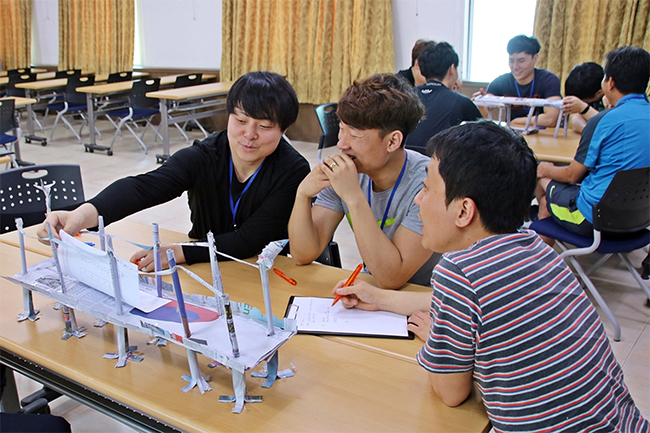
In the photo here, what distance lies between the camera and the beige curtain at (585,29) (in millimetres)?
5094

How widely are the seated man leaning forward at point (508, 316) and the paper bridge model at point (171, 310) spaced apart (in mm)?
330

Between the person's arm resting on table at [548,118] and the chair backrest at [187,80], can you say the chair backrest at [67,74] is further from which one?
the person's arm resting on table at [548,118]

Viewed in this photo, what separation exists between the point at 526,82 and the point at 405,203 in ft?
9.79

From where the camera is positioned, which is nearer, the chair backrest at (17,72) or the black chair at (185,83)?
the black chair at (185,83)

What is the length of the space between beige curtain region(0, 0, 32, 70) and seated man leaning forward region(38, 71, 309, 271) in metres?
9.36

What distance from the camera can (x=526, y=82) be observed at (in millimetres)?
4273

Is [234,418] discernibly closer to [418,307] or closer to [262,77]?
[418,307]

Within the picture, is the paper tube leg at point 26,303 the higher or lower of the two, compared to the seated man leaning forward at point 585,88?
lower

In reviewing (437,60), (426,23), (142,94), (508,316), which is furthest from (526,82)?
(142,94)

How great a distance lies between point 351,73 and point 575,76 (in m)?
3.20

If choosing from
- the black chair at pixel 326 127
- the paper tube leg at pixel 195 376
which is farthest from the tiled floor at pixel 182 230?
the paper tube leg at pixel 195 376

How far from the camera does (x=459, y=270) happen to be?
1033 mm

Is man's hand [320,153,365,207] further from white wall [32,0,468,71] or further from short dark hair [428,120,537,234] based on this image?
white wall [32,0,468,71]

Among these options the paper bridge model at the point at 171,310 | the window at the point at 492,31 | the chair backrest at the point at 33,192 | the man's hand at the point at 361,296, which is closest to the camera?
the paper bridge model at the point at 171,310
